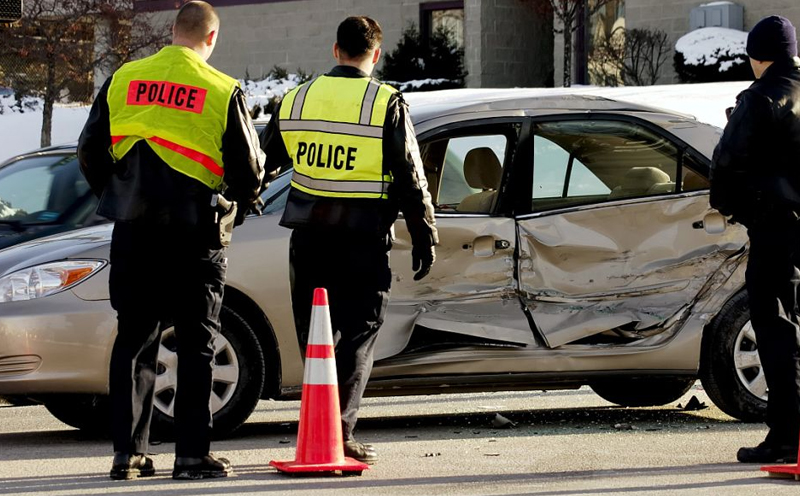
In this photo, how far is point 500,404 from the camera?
885 cm

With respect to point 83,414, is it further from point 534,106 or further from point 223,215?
point 534,106

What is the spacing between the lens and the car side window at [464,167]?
772cm

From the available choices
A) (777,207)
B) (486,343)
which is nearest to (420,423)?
(486,343)

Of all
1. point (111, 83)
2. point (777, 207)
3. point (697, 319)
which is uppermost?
point (111, 83)

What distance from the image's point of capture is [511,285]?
750 centimetres

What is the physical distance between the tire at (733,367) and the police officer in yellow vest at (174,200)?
106 inches

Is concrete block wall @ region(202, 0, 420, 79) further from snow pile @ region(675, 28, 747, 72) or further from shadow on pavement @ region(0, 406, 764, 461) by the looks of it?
shadow on pavement @ region(0, 406, 764, 461)

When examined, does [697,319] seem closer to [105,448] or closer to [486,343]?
[486,343]

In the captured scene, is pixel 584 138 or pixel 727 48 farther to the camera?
pixel 727 48

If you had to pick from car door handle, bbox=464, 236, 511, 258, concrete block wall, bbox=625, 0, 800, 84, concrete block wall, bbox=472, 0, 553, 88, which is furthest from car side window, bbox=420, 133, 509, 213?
concrete block wall, bbox=472, 0, 553, 88

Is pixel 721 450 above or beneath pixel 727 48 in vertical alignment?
beneath

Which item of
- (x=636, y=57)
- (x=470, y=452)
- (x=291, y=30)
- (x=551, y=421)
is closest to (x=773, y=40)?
(x=470, y=452)

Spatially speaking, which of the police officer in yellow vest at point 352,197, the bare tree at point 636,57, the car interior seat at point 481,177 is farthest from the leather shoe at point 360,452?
the bare tree at point 636,57

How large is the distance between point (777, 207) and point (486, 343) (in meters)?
1.63
